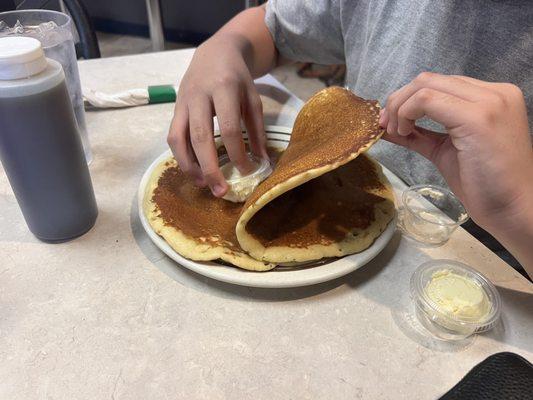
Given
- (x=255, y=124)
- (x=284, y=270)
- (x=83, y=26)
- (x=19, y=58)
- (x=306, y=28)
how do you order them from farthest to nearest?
(x=83, y=26) < (x=306, y=28) < (x=255, y=124) < (x=284, y=270) < (x=19, y=58)

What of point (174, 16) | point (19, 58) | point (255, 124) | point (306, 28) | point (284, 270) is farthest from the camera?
point (174, 16)

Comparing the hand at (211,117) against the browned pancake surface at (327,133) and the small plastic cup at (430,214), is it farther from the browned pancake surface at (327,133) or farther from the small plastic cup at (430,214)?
the small plastic cup at (430,214)

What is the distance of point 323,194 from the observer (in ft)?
2.76

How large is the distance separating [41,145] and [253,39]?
28.0 inches

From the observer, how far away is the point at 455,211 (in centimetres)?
89

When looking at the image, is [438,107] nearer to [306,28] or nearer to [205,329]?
[205,329]

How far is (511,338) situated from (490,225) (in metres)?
0.17

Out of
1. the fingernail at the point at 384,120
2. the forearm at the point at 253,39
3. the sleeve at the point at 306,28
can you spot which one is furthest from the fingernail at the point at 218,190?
the sleeve at the point at 306,28

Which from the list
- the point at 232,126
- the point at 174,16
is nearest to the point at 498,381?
the point at 232,126

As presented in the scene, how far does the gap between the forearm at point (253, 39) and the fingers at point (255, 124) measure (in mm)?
208

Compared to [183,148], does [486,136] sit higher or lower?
higher

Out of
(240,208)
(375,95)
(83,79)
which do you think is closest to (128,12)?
(83,79)

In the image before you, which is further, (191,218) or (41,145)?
(191,218)

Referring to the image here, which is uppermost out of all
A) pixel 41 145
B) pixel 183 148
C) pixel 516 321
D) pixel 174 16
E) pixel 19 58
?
pixel 19 58
